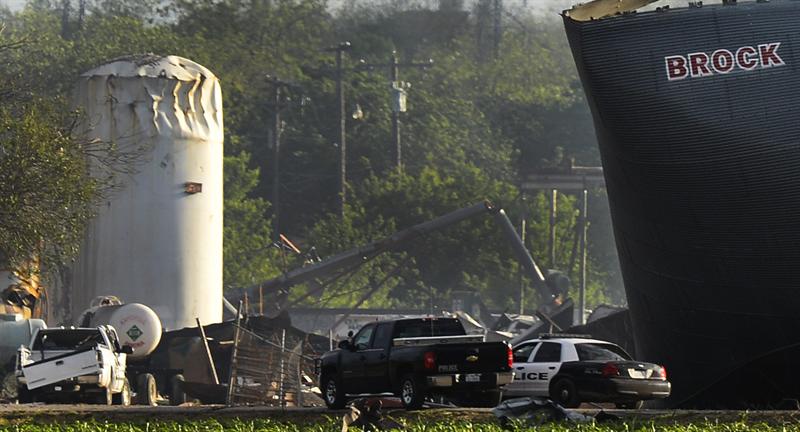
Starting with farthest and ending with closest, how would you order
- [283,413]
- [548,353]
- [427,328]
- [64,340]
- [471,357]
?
[64,340] < [548,353] < [427,328] < [471,357] < [283,413]

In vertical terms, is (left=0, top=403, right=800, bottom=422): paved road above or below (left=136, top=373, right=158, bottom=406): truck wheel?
above

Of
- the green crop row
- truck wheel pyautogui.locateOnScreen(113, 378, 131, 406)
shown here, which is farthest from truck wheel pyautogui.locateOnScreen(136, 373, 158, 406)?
the green crop row

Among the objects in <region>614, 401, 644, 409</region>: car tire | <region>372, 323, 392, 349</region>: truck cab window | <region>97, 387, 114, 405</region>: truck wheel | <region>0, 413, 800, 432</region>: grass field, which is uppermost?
<region>372, 323, 392, 349</region>: truck cab window

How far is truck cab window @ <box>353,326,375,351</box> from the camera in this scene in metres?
29.0

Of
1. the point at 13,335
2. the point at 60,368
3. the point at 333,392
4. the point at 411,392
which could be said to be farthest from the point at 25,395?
the point at 411,392

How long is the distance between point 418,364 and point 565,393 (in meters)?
3.94

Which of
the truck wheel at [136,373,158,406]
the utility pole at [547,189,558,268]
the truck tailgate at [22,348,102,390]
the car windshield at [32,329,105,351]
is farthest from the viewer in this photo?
the utility pole at [547,189,558,268]

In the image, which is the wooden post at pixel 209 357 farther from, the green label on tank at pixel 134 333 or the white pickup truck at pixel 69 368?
the white pickup truck at pixel 69 368

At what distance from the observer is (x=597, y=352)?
31.0 metres

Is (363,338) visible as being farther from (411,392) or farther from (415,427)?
(415,427)

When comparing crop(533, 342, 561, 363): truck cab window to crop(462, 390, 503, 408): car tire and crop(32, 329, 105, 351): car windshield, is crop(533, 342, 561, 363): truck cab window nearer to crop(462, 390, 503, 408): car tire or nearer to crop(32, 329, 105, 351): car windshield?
crop(462, 390, 503, 408): car tire

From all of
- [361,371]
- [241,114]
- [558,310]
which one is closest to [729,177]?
[361,371]

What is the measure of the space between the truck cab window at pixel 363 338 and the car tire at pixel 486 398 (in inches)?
82.3

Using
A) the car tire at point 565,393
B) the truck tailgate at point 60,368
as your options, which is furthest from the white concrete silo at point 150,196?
the car tire at point 565,393
